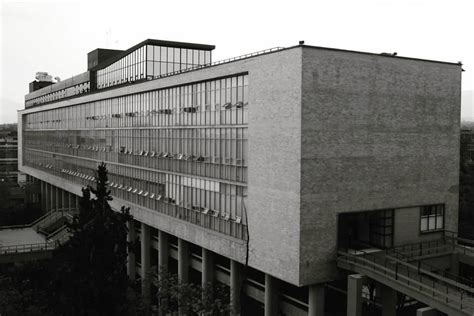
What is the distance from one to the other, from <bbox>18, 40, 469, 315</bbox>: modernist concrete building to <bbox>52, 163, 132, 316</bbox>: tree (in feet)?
23.6

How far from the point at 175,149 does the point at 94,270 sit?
1431cm

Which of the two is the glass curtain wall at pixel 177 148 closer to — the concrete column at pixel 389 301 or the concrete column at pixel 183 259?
the concrete column at pixel 183 259

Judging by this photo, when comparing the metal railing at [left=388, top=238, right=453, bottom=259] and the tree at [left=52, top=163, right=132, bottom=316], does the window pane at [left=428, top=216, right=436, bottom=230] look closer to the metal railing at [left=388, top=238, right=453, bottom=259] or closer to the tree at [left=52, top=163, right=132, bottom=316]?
the metal railing at [left=388, top=238, right=453, bottom=259]

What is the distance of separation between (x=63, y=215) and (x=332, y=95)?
5254 centimetres

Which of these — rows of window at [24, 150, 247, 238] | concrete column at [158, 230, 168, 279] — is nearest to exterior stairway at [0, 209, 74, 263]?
rows of window at [24, 150, 247, 238]

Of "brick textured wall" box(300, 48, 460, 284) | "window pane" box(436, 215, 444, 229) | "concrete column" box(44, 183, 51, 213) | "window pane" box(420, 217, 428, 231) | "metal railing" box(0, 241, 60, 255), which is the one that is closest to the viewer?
"brick textured wall" box(300, 48, 460, 284)

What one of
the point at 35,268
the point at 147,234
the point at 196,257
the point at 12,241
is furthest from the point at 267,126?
the point at 12,241

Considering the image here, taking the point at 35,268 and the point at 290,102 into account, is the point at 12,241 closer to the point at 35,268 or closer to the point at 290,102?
the point at 35,268

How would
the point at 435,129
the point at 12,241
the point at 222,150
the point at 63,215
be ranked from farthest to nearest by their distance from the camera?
1. the point at 63,215
2. the point at 12,241
3. the point at 222,150
4. the point at 435,129

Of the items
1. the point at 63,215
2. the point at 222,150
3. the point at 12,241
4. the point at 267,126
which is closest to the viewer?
the point at 267,126

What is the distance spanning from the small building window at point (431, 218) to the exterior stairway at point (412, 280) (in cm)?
263

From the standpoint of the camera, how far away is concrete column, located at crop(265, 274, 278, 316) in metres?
28.3

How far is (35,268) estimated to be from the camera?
4750cm

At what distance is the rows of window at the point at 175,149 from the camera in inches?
1219
